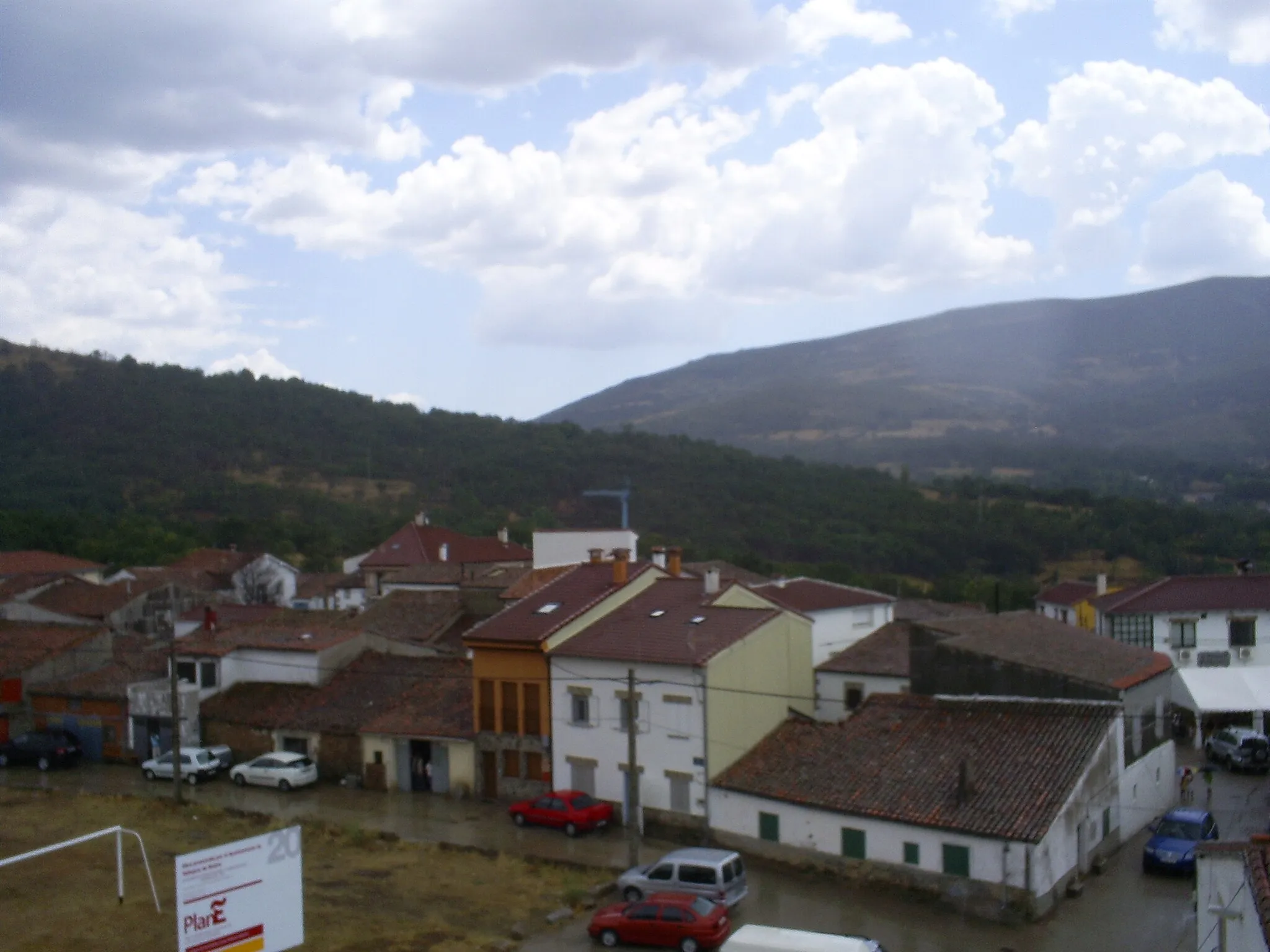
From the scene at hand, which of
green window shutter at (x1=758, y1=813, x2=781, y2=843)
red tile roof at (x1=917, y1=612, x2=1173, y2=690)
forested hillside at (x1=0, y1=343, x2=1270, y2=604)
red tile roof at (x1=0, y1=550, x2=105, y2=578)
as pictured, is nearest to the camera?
green window shutter at (x1=758, y1=813, x2=781, y2=843)

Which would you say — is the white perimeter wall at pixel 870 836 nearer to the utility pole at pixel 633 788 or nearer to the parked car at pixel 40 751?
the utility pole at pixel 633 788

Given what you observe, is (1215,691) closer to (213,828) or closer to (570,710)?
(570,710)

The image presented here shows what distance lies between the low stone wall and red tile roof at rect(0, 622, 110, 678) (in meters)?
25.8

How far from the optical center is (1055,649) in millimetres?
27672

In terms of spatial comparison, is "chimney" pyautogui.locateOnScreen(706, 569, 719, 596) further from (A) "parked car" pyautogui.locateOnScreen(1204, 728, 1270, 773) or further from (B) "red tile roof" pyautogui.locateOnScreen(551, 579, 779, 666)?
(A) "parked car" pyautogui.locateOnScreen(1204, 728, 1270, 773)

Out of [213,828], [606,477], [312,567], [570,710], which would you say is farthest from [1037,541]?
[213,828]

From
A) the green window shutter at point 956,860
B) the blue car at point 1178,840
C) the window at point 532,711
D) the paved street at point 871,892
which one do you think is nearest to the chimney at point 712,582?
the window at point 532,711

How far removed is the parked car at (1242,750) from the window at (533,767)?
766 inches

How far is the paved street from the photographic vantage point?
1917 centimetres

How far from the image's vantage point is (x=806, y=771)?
961 inches

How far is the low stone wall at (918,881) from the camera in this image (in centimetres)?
1991

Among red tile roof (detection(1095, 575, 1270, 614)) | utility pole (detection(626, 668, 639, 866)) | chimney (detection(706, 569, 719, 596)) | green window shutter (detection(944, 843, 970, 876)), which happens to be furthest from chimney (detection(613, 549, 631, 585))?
red tile roof (detection(1095, 575, 1270, 614))

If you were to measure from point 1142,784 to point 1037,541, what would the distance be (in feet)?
228

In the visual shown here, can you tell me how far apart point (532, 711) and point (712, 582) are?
594 cm
